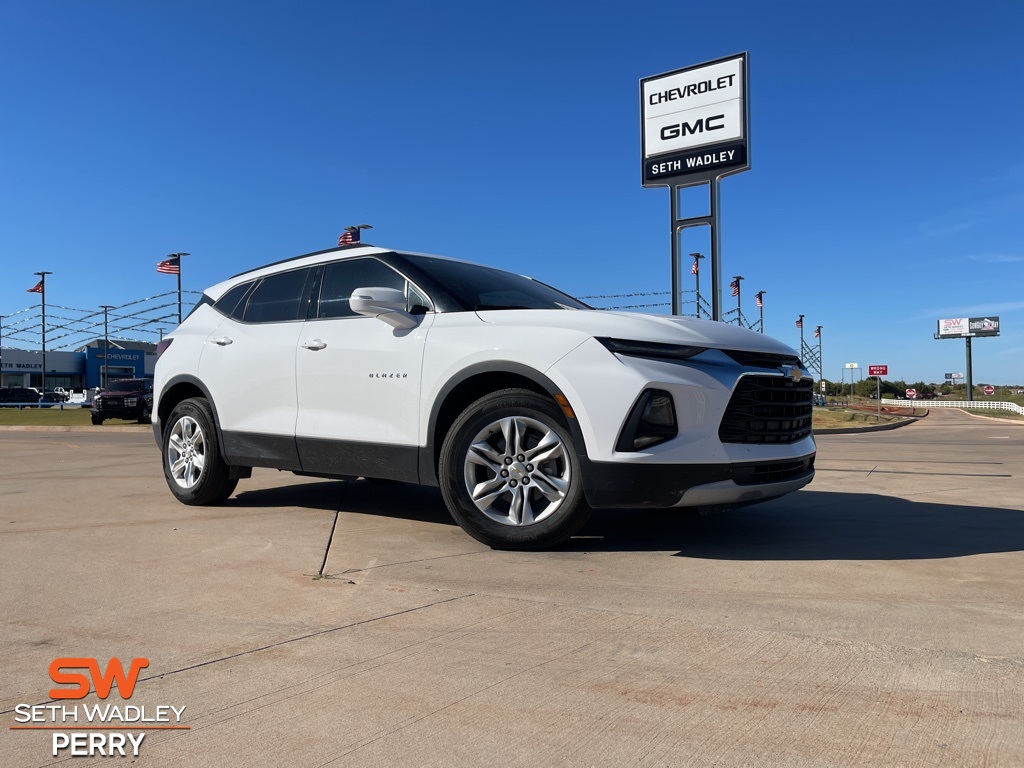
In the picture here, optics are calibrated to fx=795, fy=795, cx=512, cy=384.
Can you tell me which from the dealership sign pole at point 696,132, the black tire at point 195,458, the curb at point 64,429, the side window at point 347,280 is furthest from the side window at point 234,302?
the curb at point 64,429

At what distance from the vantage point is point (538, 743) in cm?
205

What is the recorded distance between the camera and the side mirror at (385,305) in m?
4.71

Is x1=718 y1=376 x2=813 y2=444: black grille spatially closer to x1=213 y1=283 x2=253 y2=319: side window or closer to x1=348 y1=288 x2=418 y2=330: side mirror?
x1=348 y1=288 x2=418 y2=330: side mirror

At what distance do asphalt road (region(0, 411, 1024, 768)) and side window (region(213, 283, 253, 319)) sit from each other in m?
1.69

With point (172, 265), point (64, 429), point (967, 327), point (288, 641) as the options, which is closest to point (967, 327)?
point (967, 327)

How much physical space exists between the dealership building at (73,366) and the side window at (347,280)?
77770 mm

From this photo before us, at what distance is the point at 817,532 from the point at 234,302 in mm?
4593

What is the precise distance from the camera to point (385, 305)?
478 centimetres

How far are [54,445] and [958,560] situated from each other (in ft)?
46.8

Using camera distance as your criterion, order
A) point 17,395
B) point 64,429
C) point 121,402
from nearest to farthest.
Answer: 1. point 64,429
2. point 121,402
3. point 17,395

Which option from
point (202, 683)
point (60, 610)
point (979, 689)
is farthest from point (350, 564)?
point (979, 689)

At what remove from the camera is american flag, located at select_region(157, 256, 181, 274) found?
35250mm

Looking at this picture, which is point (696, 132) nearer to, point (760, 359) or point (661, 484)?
point (760, 359)

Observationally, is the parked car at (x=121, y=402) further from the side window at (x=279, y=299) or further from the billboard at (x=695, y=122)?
the side window at (x=279, y=299)
